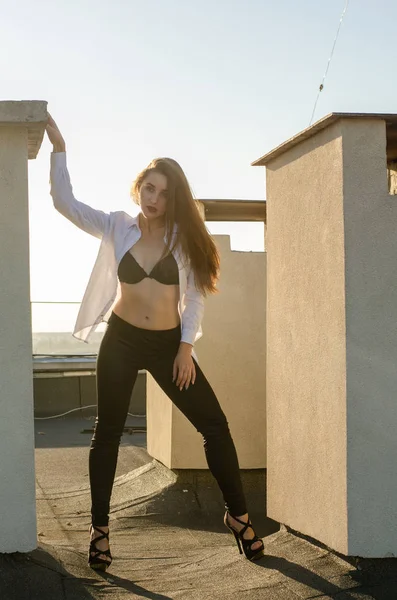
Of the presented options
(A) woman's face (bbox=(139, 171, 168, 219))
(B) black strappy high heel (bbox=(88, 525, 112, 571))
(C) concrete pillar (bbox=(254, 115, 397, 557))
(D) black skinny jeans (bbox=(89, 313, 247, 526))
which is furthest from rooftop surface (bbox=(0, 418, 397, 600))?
(A) woman's face (bbox=(139, 171, 168, 219))

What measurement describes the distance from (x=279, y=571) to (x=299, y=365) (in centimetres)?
89

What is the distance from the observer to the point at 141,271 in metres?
4.02

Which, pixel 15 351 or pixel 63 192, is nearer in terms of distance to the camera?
pixel 15 351

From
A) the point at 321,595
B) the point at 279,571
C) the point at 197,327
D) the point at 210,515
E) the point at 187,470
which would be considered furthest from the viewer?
the point at 187,470

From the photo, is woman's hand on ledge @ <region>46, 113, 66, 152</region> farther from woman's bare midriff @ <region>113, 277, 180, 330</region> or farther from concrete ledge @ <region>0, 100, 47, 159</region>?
woman's bare midriff @ <region>113, 277, 180, 330</region>

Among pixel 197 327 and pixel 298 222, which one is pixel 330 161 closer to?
pixel 298 222

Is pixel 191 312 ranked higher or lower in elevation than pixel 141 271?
lower

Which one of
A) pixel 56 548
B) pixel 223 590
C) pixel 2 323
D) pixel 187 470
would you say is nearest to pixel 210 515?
pixel 187 470

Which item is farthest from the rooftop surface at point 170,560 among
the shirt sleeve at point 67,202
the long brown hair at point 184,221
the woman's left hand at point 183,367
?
the shirt sleeve at point 67,202

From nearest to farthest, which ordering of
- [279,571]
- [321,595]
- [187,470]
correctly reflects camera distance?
[321,595] → [279,571] → [187,470]

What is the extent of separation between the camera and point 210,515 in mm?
5738

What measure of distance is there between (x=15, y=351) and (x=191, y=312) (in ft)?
2.51

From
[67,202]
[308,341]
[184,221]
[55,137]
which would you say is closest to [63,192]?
[67,202]

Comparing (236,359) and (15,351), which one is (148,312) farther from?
(236,359)
